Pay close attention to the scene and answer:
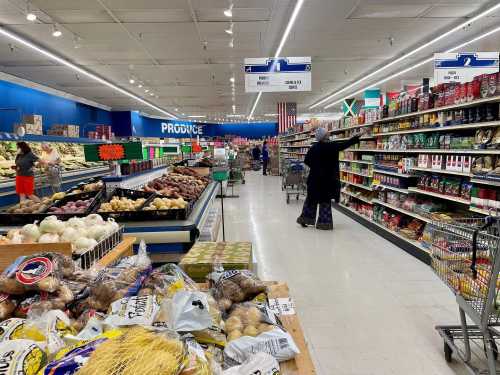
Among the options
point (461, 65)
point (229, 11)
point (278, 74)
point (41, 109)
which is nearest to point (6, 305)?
point (229, 11)

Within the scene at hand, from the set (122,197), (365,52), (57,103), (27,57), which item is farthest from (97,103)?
(122,197)

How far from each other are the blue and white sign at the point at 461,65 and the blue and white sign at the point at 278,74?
2.78 metres

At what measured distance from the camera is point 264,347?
1.35 metres

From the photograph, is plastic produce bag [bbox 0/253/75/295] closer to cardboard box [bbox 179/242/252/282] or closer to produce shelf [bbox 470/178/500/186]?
cardboard box [bbox 179/242/252/282]

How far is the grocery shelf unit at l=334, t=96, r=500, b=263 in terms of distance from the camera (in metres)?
4.37

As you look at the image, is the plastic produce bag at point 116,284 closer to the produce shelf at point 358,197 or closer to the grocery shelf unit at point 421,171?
the grocery shelf unit at point 421,171

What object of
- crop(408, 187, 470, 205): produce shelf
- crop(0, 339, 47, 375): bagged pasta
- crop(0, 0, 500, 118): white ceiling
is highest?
crop(0, 0, 500, 118): white ceiling

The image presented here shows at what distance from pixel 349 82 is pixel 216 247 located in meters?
14.9

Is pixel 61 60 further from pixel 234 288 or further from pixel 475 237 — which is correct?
pixel 475 237

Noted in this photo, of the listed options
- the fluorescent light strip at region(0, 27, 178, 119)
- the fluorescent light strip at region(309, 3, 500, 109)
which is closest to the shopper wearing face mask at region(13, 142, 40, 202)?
the fluorescent light strip at region(0, 27, 178, 119)

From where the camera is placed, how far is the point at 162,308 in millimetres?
1380

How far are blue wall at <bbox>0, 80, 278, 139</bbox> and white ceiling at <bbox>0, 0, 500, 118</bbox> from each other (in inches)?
33.3

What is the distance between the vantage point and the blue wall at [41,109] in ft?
42.0

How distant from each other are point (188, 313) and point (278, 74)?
901 centimetres
